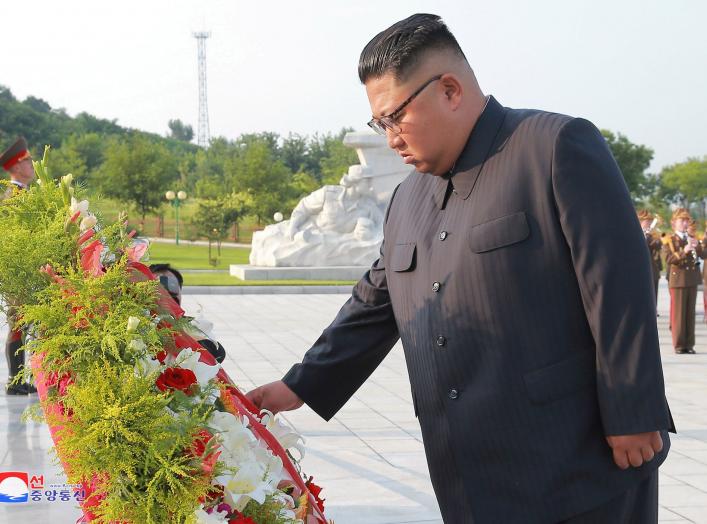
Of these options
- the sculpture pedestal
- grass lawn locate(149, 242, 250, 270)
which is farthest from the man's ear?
grass lawn locate(149, 242, 250, 270)

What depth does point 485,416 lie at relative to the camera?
79.7 inches

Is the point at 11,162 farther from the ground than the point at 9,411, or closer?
farther from the ground

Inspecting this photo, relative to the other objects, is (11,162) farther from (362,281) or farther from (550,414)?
(550,414)

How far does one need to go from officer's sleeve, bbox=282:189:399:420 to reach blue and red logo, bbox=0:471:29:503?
99.9 inches

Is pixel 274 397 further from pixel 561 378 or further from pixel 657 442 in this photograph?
pixel 657 442

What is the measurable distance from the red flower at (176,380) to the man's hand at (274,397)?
0.67m

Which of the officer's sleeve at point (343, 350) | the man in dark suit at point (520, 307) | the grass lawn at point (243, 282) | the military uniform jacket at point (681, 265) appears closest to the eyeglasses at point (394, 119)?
the man in dark suit at point (520, 307)

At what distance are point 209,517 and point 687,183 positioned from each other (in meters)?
54.2

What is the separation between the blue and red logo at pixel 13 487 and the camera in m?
4.50

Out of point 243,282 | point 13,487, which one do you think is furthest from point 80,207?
point 243,282

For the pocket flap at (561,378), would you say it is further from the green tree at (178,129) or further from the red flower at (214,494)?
the green tree at (178,129)

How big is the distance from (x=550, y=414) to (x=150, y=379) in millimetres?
821

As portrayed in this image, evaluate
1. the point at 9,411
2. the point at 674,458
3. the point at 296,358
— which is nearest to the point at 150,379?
the point at 674,458

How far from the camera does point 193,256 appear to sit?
28531 millimetres
